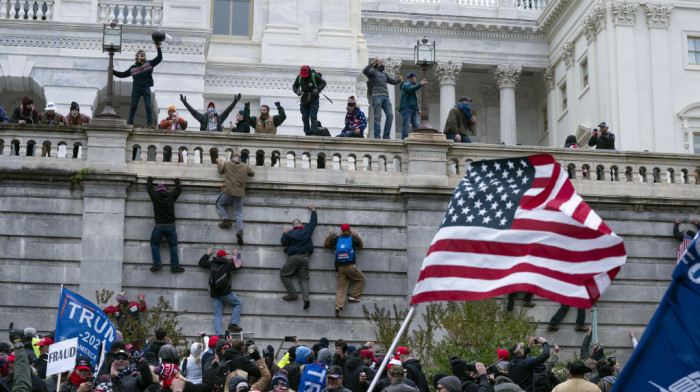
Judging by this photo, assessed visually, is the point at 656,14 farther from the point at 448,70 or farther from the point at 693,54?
the point at 448,70

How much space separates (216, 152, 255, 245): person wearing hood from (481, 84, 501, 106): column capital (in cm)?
3930

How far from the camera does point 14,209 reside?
958 inches

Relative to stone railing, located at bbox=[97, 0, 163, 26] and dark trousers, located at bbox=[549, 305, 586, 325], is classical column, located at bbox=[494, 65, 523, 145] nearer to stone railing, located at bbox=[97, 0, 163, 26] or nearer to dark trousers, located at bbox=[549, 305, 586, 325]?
stone railing, located at bbox=[97, 0, 163, 26]

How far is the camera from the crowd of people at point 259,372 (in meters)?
13.5

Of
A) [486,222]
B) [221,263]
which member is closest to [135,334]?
[221,263]

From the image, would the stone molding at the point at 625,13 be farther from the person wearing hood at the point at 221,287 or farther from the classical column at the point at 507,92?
the person wearing hood at the point at 221,287

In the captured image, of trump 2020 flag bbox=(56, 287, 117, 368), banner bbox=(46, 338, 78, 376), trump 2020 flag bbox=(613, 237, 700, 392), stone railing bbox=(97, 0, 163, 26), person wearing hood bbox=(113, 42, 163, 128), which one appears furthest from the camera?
stone railing bbox=(97, 0, 163, 26)

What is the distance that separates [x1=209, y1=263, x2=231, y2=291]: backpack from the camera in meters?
Result: 23.7

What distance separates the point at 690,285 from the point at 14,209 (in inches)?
775

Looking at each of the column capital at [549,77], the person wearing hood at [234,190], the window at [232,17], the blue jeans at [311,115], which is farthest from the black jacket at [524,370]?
the column capital at [549,77]

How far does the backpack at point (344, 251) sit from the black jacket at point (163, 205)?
3576 millimetres

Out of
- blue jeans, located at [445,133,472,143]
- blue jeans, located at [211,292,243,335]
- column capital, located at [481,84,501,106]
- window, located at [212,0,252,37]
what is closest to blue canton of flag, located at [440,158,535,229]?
blue jeans, located at [211,292,243,335]

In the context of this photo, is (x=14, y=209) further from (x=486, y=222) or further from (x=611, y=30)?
(x=611, y=30)

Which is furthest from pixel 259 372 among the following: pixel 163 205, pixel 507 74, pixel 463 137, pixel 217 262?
pixel 507 74
